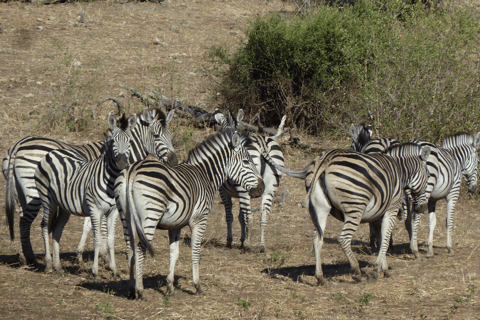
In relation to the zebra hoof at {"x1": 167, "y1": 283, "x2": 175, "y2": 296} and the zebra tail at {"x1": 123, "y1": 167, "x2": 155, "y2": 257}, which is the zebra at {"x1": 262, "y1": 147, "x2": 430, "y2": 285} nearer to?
the zebra hoof at {"x1": 167, "y1": 283, "x2": 175, "y2": 296}

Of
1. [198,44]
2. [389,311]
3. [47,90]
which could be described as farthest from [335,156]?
[198,44]

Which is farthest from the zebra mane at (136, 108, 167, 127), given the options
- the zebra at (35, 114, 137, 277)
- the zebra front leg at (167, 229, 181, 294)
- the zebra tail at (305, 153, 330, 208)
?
the zebra tail at (305, 153, 330, 208)

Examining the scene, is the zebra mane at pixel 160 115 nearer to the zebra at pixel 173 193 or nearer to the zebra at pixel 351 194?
the zebra at pixel 173 193

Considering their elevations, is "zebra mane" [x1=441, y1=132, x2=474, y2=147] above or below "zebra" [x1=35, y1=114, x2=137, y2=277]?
above

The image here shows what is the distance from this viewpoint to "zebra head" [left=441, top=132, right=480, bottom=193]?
32.7ft

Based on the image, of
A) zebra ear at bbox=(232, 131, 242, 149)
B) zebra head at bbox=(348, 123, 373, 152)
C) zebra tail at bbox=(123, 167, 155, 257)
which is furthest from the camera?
zebra head at bbox=(348, 123, 373, 152)

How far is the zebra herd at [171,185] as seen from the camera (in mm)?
6066

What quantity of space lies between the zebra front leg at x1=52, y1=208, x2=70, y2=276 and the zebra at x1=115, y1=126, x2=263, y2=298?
1665 mm

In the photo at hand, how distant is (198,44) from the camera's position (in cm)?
2128

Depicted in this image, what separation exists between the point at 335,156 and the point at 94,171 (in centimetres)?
323

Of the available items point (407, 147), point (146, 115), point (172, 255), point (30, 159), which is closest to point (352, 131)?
point (407, 147)

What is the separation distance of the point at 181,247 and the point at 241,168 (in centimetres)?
284

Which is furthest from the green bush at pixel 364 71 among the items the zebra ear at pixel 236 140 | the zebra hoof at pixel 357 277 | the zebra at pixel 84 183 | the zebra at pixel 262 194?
the zebra at pixel 84 183

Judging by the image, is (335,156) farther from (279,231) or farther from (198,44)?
(198,44)
